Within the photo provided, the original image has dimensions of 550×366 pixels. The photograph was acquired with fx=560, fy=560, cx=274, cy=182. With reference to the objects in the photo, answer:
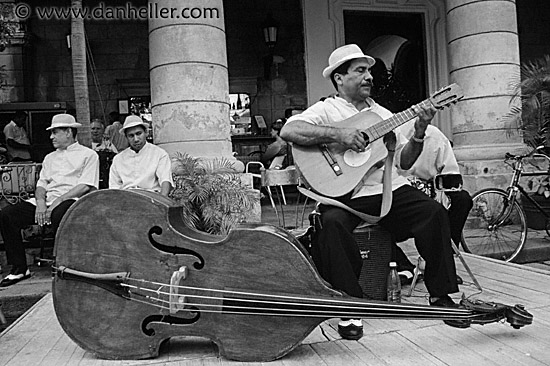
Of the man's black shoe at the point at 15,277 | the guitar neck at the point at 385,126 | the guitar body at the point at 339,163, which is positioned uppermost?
the guitar neck at the point at 385,126

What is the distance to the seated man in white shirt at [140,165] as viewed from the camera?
14.6ft

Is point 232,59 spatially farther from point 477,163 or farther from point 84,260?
point 84,260

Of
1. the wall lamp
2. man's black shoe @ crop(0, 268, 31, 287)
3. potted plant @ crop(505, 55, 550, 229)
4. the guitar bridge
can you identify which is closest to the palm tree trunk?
man's black shoe @ crop(0, 268, 31, 287)

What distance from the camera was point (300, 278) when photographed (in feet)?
7.30

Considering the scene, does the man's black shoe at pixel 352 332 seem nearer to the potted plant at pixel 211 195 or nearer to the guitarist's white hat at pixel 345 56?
the guitarist's white hat at pixel 345 56

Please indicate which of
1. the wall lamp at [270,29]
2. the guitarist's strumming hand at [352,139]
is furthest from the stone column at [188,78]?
the wall lamp at [270,29]

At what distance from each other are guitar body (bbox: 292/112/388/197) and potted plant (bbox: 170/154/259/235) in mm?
1783

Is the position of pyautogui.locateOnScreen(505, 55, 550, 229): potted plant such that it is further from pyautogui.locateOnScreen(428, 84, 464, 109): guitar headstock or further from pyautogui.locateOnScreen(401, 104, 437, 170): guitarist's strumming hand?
pyautogui.locateOnScreen(428, 84, 464, 109): guitar headstock

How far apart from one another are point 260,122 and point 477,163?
14.5ft

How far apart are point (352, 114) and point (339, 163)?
1.18ft

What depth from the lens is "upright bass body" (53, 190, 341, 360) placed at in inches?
87.7

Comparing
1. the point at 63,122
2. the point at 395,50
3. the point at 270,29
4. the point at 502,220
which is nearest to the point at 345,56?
the point at 63,122

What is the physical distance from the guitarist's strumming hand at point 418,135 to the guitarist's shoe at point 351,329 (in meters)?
0.94

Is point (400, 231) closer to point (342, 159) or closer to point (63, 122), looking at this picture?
point (342, 159)
